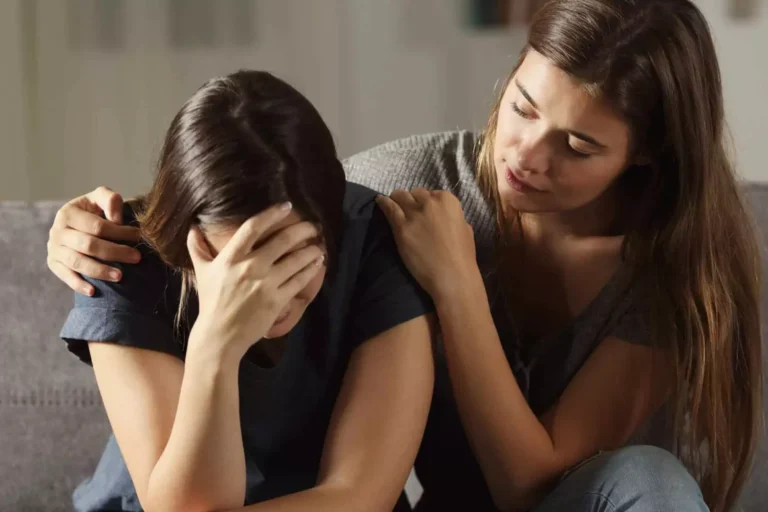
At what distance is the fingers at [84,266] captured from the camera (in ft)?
3.33

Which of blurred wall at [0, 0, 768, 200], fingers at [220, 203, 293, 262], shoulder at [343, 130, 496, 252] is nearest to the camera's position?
fingers at [220, 203, 293, 262]

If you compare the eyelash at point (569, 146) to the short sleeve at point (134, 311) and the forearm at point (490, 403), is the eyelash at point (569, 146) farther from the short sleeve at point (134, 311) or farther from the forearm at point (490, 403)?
the short sleeve at point (134, 311)

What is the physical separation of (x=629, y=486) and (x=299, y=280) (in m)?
0.40

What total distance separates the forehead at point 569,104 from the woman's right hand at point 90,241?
1.56 feet

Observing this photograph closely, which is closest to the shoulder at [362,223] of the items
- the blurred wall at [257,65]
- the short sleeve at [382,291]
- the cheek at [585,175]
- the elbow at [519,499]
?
the short sleeve at [382,291]

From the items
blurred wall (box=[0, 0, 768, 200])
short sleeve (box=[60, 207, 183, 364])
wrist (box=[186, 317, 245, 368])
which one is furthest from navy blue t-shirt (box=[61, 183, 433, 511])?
blurred wall (box=[0, 0, 768, 200])

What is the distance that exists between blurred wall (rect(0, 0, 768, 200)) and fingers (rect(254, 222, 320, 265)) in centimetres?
106

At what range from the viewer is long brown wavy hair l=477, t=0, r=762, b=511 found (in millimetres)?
1053

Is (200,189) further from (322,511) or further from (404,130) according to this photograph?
(404,130)

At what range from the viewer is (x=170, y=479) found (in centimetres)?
94

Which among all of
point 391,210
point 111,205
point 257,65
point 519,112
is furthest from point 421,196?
point 257,65

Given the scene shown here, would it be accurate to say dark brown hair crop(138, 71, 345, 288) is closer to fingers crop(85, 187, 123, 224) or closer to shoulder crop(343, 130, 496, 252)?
fingers crop(85, 187, 123, 224)

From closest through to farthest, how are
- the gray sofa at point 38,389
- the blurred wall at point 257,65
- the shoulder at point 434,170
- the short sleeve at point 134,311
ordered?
the short sleeve at point 134,311 → the shoulder at point 434,170 → the gray sofa at point 38,389 → the blurred wall at point 257,65

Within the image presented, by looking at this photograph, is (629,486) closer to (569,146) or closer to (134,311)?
(569,146)
